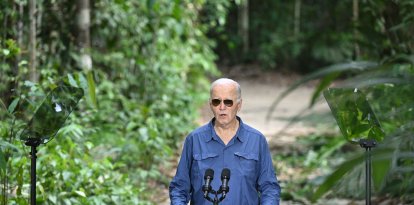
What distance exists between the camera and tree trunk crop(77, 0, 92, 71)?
25.6 feet

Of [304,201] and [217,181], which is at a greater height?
[304,201]

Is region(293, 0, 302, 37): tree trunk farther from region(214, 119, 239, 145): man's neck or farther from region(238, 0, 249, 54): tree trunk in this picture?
region(214, 119, 239, 145): man's neck

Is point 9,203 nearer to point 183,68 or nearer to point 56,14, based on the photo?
point 56,14

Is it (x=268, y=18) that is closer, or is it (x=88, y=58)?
(x=88, y=58)

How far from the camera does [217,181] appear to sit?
265cm

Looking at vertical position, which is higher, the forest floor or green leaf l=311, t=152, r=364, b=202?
the forest floor

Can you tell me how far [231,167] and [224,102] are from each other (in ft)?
0.70

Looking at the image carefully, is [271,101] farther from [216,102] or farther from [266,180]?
[216,102]

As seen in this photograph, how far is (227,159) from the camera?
2684 mm

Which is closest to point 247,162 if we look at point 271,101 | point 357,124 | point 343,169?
point 357,124

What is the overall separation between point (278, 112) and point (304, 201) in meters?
5.86

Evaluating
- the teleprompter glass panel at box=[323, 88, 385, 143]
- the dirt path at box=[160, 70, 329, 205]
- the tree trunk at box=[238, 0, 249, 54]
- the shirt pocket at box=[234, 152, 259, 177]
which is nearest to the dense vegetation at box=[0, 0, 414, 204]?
the teleprompter glass panel at box=[323, 88, 385, 143]

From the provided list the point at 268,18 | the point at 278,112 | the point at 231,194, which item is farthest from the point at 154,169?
the point at 268,18

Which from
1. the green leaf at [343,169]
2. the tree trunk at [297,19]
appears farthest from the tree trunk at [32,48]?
the tree trunk at [297,19]
